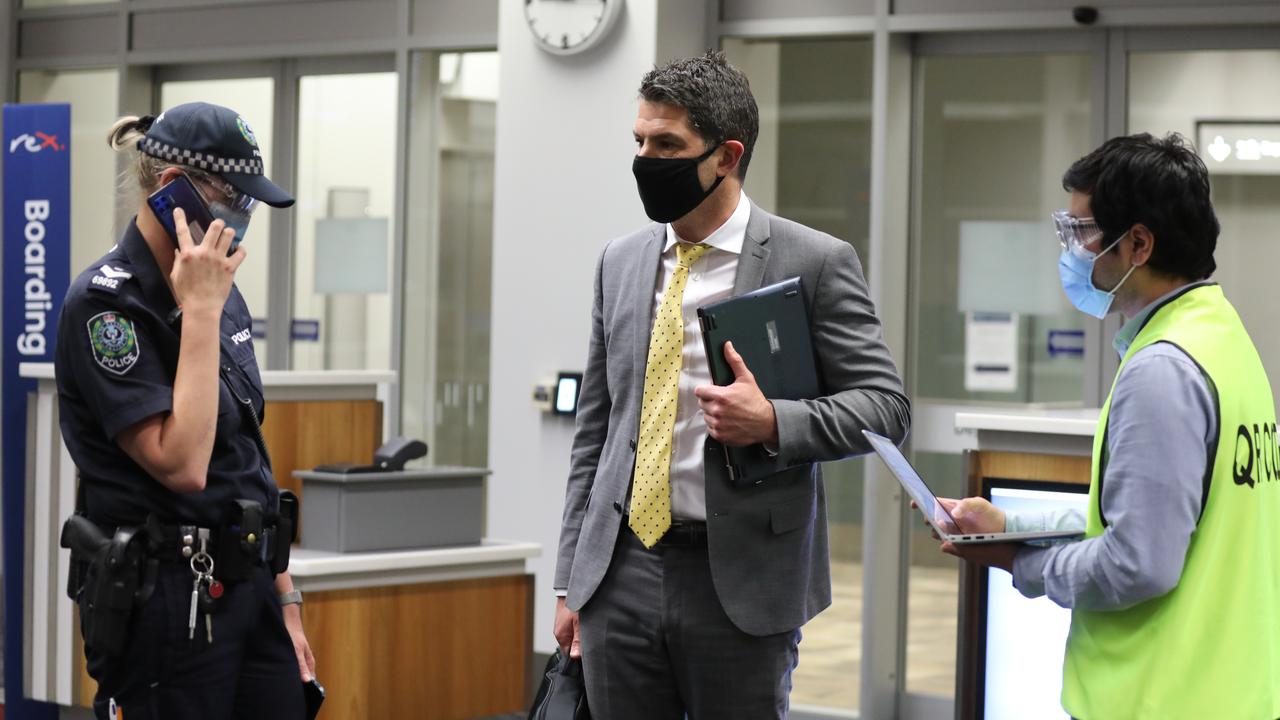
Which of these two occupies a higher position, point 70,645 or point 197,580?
point 197,580

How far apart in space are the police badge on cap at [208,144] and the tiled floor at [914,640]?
12.7 feet

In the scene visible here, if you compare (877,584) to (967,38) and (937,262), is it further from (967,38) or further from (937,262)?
(967,38)

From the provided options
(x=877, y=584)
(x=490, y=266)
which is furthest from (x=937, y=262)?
(x=490, y=266)

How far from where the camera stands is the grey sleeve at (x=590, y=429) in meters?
2.66

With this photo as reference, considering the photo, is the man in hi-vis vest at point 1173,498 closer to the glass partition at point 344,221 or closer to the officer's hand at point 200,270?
the officer's hand at point 200,270

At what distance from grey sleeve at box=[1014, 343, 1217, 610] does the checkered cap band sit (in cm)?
139

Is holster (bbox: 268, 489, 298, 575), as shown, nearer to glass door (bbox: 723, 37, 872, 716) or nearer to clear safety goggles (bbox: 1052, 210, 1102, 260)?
clear safety goggles (bbox: 1052, 210, 1102, 260)

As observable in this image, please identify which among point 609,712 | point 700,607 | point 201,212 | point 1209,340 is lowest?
point 609,712

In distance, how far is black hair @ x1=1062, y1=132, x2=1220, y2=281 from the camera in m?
2.00

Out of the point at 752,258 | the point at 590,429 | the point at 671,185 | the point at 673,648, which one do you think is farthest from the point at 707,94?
the point at 673,648

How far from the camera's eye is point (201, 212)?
2.38 meters

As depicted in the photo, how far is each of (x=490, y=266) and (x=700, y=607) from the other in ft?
14.4

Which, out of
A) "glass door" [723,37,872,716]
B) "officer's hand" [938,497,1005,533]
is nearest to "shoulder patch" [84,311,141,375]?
"officer's hand" [938,497,1005,533]

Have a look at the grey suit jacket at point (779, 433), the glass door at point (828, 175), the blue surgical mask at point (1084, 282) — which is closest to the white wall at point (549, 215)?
the glass door at point (828, 175)
